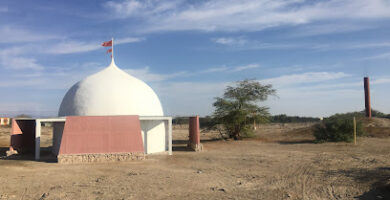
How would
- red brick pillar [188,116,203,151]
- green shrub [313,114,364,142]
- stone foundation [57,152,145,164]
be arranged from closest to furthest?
stone foundation [57,152,145,164]
red brick pillar [188,116,203,151]
green shrub [313,114,364,142]

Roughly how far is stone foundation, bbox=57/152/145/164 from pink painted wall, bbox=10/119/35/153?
585cm

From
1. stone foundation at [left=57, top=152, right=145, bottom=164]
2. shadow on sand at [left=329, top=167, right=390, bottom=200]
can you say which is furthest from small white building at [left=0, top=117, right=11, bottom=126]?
shadow on sand at [left=329, top=167, right=390, bottom=200]

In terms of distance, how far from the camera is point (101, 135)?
15859mm

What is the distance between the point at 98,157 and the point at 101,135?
1195 millimetres

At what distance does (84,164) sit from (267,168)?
8.82 m

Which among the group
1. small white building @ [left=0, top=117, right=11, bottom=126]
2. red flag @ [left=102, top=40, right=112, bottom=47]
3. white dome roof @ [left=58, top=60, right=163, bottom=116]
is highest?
→ red flag @ [left=102, top=40, right=112, bottom=47]

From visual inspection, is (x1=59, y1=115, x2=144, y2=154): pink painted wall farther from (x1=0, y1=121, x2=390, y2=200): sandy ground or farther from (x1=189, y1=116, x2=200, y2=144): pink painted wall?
(x1=189, y1=116, x2=200, y2=144): pink painted wall

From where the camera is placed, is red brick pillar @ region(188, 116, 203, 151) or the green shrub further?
the green shrub

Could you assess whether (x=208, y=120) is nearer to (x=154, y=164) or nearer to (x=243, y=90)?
(x=243, y=90)

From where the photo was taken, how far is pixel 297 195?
8852 millimetres

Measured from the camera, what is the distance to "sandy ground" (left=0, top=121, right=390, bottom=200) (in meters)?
9.09

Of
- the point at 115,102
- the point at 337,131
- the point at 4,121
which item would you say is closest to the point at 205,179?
the point at 115,102

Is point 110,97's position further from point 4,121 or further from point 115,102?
point 4,121

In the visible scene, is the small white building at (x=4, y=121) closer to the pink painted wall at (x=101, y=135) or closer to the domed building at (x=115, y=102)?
the domed building at (x=115, y=102)
